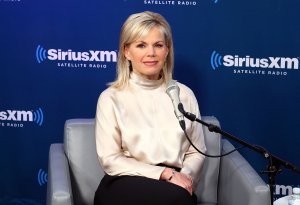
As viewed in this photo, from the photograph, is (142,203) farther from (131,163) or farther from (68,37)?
(68,37)

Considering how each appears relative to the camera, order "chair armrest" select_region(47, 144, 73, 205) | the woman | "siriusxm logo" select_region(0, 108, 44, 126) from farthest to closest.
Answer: "siriusxm logo" select_region(0, 108, 44, 126) → the woman → "chair armrest" select_region(47, 144, 73, 205)

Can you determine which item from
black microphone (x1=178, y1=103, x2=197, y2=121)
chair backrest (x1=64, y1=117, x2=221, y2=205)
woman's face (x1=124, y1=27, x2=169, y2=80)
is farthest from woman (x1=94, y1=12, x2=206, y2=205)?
black microphone (x1=178, y1=103, x2=197, y2=121)

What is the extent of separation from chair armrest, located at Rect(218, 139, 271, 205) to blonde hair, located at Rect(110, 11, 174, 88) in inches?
20.1

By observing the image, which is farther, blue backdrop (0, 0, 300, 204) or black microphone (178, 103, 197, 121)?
blue backdrop (0, 0, 300, 204)

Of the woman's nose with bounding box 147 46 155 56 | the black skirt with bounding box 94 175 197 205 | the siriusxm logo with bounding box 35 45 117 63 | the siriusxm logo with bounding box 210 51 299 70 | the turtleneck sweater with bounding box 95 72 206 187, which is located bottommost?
the black skirt with bounding box 94 175 197 205

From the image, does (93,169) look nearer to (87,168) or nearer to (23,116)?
(87,168)

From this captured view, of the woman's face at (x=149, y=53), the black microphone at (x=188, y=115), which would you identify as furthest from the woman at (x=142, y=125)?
the black microphone at (x=188, y=115)

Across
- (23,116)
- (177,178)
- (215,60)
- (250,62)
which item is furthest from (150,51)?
(23,116)

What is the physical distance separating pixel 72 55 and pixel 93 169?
87cm

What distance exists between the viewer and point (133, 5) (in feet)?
10.2

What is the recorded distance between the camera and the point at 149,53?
95.6 inches

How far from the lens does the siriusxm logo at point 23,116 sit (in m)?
3.28

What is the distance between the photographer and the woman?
2.35 metres

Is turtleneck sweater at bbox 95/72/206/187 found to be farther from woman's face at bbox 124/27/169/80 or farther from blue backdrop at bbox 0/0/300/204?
blue backdrop at bbox 0/0/300/204
